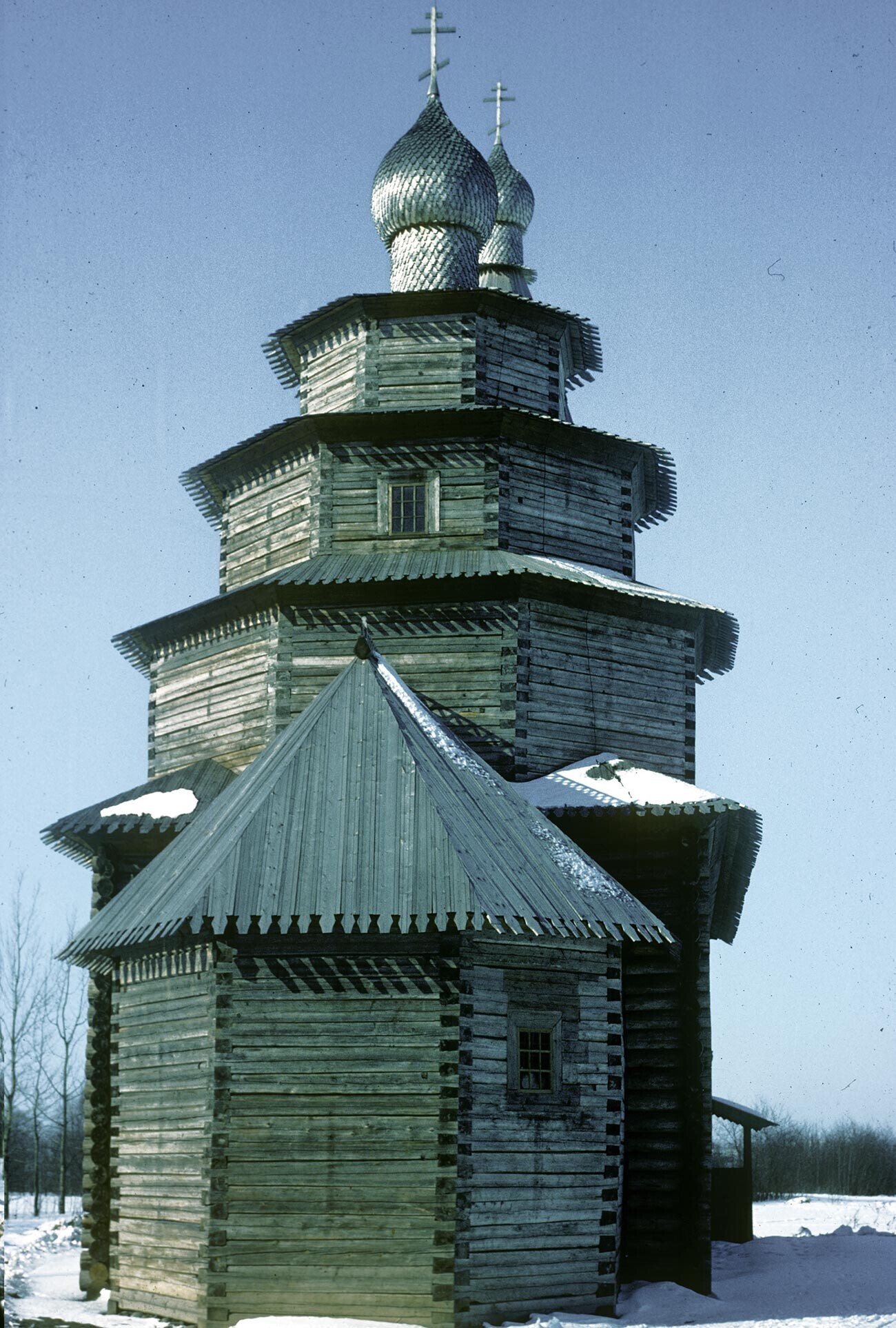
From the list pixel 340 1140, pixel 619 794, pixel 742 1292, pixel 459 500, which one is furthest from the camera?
pixel 459 500

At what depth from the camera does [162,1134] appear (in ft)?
49.2

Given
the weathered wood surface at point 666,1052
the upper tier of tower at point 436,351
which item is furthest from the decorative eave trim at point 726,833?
the upper tier of tower at point 436,351

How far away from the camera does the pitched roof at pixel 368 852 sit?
1404 centimetres

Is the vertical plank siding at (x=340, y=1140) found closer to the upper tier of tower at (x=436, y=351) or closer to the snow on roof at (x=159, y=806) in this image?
the snow on roof at (x=159, y=806)

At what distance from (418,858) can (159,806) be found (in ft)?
17.3

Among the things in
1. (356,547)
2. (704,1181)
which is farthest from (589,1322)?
(356,547)

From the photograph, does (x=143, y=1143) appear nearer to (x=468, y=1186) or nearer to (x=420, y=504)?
(x=468, y=1186)

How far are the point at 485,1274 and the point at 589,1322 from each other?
1113 millimetres

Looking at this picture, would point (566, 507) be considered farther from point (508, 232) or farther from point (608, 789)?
point (508, 232)

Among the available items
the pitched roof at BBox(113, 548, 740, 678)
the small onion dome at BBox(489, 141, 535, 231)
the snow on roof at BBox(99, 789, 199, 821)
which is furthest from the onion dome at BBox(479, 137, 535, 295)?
the snow on roof at BBox(99, 789, 199, 821)

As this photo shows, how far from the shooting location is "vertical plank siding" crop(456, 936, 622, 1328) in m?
14.1

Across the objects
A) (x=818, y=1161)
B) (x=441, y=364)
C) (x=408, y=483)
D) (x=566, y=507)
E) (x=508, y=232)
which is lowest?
(x=818, y=1161)

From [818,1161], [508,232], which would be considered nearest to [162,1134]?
[508,232]

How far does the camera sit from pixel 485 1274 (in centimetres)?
1395
